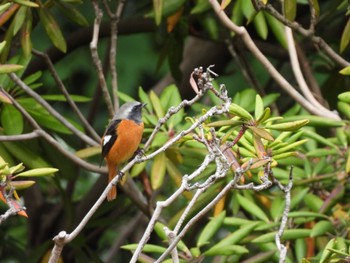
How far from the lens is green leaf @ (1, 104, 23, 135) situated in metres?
4.66

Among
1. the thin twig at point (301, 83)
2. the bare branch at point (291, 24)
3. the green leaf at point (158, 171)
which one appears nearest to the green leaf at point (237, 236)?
the green leaf at point (158, 171)

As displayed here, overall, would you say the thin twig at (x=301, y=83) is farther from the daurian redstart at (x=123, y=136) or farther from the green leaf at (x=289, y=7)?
the daurian redstart at (x=123, y=136)

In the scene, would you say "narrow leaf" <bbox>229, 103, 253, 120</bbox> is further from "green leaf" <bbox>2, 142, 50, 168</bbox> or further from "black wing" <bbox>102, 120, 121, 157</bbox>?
"green leaf" <bbox>2, 142, 50, 168</bbox>

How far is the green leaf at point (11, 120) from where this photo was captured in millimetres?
4664

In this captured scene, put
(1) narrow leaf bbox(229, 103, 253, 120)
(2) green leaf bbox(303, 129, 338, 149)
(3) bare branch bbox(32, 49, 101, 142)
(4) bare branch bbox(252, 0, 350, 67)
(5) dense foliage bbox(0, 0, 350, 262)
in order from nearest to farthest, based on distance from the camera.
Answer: (1) narrow leaf bbox(229, 103, 253, 120) < (4) bare branch bbox(252, 0, 350, 67) < (5) dense foliage bbox(0, 0, 350, 262) < (2) green leaf bbox(303, 129, 338, 149) < (3) bare branch bbox(32, 49, 101, 142)

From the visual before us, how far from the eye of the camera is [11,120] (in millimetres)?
4684

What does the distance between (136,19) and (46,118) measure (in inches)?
45.3

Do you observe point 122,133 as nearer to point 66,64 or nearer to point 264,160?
point 264,160

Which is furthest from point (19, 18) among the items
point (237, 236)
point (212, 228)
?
point (237, 236)

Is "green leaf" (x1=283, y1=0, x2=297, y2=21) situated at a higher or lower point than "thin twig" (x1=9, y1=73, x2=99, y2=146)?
higher

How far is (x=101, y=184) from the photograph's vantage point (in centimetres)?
573

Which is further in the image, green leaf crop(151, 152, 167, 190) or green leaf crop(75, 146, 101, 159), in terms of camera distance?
green leaf crop(75, 146, 101, 159)

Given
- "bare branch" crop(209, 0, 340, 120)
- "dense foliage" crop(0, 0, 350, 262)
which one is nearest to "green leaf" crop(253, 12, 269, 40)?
"dense foliage" crop(0, 0, 350, 262)

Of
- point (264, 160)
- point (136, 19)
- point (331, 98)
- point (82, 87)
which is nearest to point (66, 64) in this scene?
point (82, 87)
